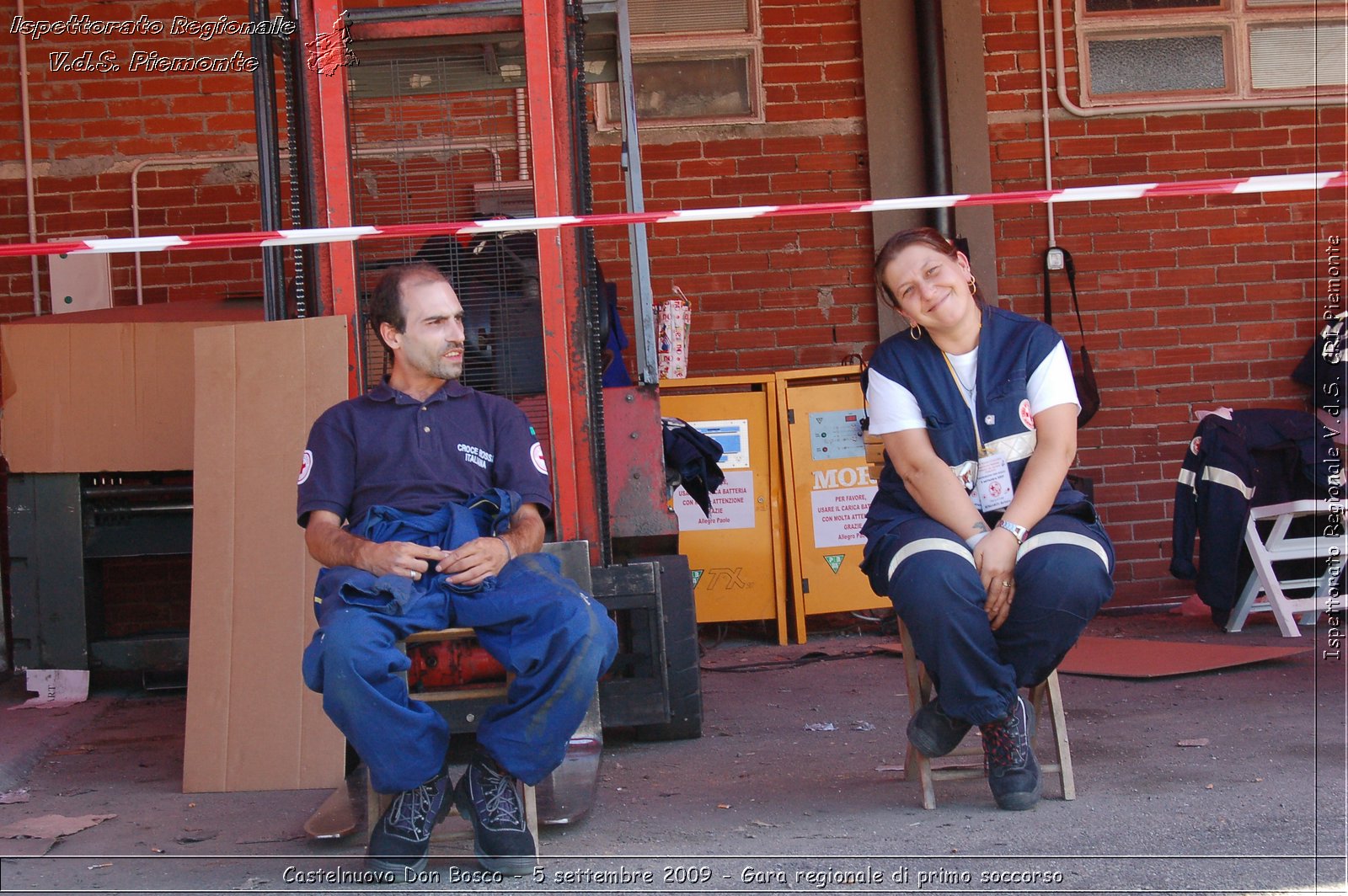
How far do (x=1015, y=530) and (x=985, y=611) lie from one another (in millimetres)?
224

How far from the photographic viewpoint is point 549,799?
11.6 ft

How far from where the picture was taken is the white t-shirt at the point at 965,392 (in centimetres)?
339

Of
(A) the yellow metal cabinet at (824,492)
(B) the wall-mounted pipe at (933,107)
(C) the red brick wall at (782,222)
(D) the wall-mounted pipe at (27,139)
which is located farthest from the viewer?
(C) the red brick wall at (782,222)

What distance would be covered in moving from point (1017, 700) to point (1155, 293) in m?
4.59

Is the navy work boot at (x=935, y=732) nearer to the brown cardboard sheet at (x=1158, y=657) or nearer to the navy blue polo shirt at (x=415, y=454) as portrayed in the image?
the navy blue polo shirt at (x=415, y=454)

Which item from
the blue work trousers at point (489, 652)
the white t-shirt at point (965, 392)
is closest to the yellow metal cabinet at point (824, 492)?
the white t-shirt at point (965, 392)

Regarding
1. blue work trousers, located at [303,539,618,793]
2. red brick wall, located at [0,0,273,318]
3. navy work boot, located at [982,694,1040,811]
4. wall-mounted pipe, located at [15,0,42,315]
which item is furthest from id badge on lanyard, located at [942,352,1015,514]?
wall-mounted pipe, located at [15,0,42,315]

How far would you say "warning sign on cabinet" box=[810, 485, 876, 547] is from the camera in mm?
6645

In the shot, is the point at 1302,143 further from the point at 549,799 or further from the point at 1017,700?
the point at 549,799

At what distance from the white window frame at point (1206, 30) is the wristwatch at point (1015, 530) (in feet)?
15.2

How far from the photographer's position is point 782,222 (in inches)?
280

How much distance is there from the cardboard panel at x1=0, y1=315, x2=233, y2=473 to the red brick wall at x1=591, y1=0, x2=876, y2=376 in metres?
2.43

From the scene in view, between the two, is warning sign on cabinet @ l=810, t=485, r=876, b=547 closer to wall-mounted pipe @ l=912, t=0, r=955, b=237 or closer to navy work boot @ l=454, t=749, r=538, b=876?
wall-mounted pipe @ l=912, t=0, r=955, b=237

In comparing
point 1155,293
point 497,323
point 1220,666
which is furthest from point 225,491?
point 1155,293
